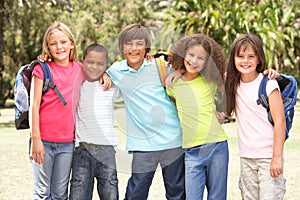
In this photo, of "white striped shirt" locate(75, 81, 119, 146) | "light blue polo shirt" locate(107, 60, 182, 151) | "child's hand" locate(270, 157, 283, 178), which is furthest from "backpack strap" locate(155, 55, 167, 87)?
"child's hand" locate(270, 157, 283, 178)

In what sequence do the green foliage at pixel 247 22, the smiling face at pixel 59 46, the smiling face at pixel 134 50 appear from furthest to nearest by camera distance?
the green foliage at pixel 247 22, the smiling face at pixel 59 46, the smiling face at pixel 134 50

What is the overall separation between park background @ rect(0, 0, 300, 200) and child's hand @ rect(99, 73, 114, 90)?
137mm

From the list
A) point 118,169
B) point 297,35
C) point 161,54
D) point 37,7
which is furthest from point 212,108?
point 297,35

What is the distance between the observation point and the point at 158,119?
3.78 meters

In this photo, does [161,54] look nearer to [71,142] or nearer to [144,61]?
[144,61]

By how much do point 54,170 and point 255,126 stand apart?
1.38 metres

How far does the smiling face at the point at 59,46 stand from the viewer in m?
3.88

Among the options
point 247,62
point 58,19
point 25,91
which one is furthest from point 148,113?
point 58,19

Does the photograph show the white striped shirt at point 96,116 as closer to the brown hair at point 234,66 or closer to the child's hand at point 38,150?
the child's hand at point 38,150

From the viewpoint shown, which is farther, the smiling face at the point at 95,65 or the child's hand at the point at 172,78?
the smiling face at the point at 95,65

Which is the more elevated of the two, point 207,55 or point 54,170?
point 207,55

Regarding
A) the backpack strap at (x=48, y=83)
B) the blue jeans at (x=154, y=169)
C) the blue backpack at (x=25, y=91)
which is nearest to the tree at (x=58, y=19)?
the blue backpack at (x=25, y=91)

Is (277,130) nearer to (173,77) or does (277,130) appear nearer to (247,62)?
(247,62)

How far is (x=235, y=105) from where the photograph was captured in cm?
389
